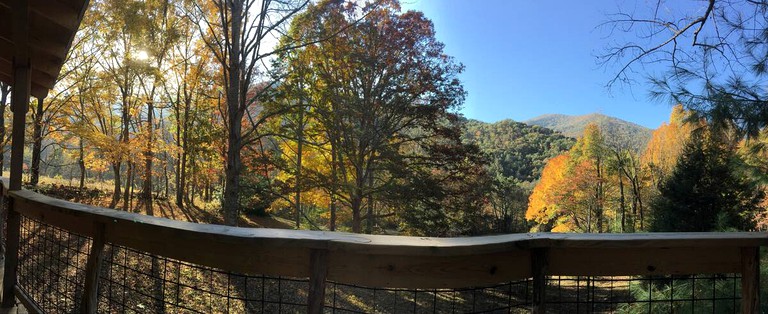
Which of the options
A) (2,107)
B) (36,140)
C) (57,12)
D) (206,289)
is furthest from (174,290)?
(2,107)

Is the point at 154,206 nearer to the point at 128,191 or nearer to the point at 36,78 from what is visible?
the point at 128,191

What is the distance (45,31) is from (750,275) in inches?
191

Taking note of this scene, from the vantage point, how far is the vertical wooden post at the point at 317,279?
121 cm

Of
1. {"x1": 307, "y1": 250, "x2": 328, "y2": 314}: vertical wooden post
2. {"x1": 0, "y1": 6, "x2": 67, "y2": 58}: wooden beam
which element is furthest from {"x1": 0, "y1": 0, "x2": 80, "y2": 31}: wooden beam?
{"x1": 307, "y1": 250, "x2": 328, "y2": 314}: vertical wooden post

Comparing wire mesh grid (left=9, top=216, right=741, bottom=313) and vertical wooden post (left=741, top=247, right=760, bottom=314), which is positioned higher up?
vertical wooden post (left=741, top=247, right=760, bottom=314)

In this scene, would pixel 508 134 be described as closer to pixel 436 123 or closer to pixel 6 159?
pixel 436 123

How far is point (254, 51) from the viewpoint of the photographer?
775 centimetres

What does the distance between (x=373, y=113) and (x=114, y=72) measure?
8722 mm

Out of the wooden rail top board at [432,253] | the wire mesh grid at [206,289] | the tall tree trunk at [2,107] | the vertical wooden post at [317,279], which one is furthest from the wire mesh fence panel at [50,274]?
the tall tree trunk at [2,107]

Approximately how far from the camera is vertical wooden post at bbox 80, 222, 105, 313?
6.11ft

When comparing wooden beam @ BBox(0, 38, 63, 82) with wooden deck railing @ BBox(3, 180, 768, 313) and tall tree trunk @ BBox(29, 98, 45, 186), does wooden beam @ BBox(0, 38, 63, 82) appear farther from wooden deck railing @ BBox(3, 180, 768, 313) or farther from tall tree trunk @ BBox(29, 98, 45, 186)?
tall tree trunk @ BBox(29, 98, 45, 186)

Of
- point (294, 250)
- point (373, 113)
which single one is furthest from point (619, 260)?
point (373, 113)

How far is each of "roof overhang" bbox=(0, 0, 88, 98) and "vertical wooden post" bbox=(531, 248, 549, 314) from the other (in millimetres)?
3243

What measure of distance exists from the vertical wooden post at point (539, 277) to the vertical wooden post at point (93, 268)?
6.17ft
